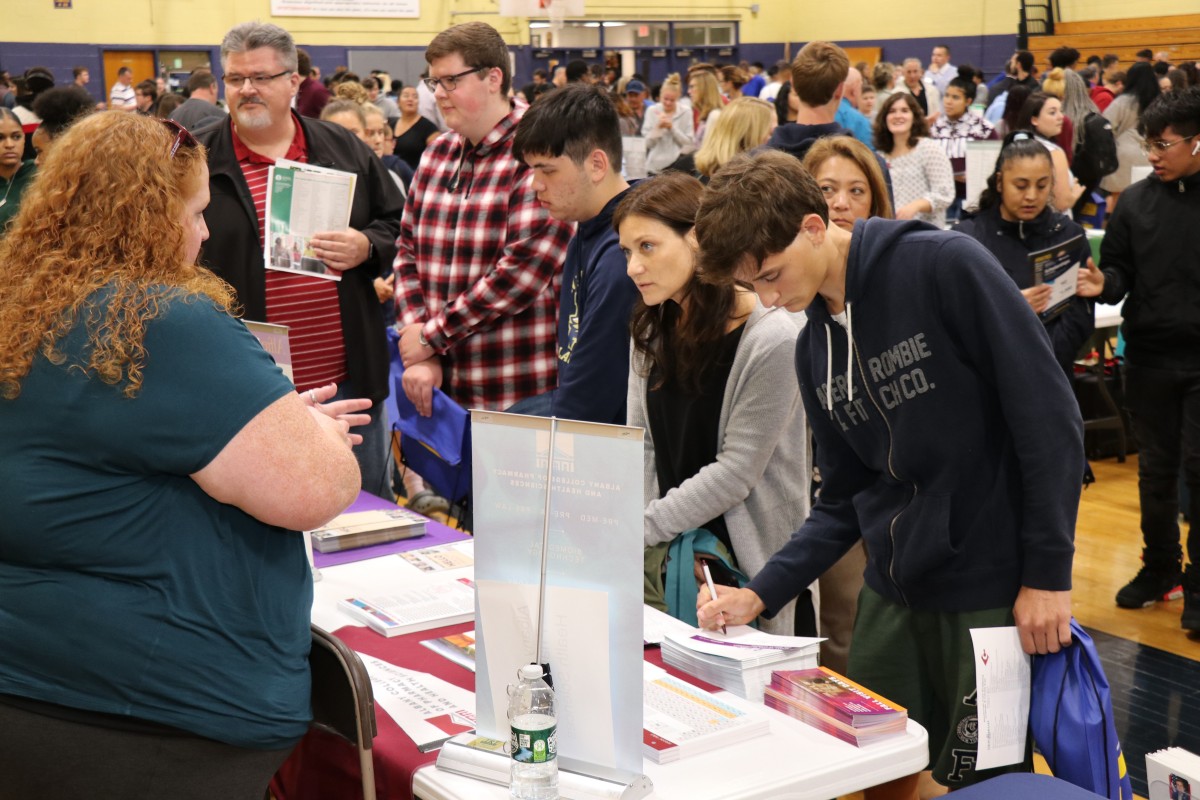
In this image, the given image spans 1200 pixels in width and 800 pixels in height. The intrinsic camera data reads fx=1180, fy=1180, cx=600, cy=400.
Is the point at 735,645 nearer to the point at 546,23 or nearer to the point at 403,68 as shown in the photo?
the point at 403,68

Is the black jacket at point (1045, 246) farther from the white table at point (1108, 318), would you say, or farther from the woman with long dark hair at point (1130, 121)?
the woman with long dark hair at point (1130, 121)

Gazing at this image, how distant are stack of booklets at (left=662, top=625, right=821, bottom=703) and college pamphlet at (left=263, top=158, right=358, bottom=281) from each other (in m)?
1.61

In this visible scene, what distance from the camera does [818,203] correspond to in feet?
6.17

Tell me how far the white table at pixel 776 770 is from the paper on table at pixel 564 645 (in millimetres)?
117

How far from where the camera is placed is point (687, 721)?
1.70 m

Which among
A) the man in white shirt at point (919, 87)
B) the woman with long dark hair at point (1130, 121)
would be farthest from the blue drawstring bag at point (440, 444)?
the man in white shirt at point (919, 87)

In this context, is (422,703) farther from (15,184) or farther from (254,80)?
(15,184)

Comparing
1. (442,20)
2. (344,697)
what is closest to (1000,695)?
(344,697)

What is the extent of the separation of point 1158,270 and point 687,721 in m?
2.80

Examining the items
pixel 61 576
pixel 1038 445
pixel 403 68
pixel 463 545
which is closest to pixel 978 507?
pixel 1038 445

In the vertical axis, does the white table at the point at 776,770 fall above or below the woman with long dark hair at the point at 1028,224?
below

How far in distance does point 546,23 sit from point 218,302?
777 inches

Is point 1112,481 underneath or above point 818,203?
underneath

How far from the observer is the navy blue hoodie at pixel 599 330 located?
106 inches
